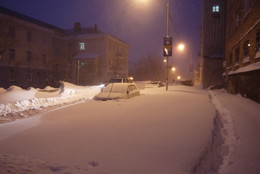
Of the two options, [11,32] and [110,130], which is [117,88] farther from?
[11,32]

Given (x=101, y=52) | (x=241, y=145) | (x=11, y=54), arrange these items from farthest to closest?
(x=101, y=52) < (x=11, y=54) < (x=241, y=145)

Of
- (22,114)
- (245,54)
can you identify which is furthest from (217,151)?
(245,54)

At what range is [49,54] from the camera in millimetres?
39219

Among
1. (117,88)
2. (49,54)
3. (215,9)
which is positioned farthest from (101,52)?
(117,88)

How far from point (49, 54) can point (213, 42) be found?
2721 centimetres

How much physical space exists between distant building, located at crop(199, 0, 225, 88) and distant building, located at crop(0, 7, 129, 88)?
18.4m

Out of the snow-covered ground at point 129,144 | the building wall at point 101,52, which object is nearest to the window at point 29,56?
the building wall at point 101,52

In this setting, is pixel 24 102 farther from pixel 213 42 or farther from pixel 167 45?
pixel 213 42

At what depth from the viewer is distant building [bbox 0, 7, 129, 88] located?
31281 millimetres

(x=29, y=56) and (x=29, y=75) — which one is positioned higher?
(x=29, y=56)

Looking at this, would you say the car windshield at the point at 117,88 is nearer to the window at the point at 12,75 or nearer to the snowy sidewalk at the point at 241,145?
→ the snowy sidewalk at the point at 241,145

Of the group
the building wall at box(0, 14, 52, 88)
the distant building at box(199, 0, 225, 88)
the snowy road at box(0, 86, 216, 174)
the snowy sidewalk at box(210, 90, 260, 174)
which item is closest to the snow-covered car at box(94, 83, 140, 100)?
the snowy road at box(0, 86, 216, 174)

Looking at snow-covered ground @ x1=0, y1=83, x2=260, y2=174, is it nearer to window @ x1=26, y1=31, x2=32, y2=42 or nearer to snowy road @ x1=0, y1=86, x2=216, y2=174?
snowy road @ x1=0, y1=86, x2=216, y2=174

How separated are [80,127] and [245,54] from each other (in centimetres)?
1629
